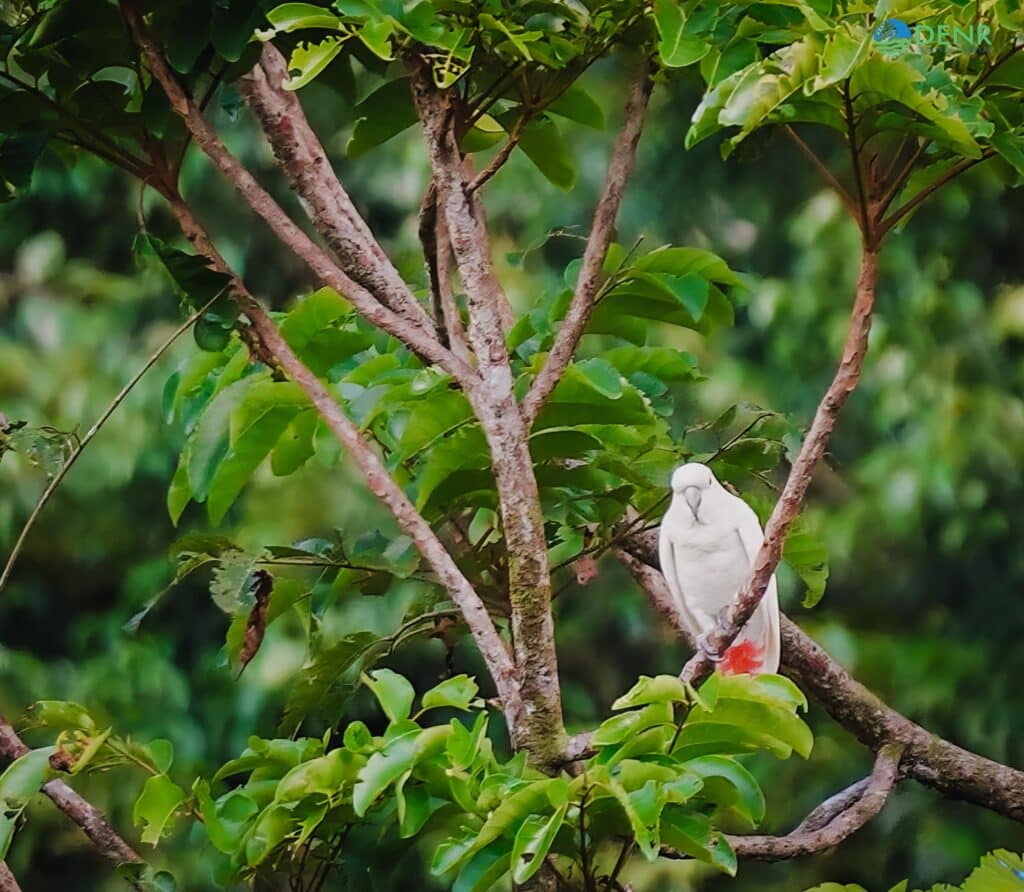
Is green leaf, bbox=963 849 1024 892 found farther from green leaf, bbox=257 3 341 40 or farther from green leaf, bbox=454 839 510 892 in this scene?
green leaf, bbox=257 3 341 40

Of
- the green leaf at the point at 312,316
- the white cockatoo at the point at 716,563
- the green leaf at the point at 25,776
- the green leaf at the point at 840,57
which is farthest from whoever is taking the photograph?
the white cockatoo at the point at 716,563

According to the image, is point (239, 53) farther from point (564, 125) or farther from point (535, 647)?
point (564, 125)

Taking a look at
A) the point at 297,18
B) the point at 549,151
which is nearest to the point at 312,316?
the point at 549,151

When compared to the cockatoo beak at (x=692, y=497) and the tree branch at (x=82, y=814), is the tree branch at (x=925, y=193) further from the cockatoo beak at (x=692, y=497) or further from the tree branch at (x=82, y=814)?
the tree branch at (x=82, y=814)

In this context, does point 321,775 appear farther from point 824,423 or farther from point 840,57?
point 840,57

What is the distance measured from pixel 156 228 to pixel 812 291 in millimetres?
938

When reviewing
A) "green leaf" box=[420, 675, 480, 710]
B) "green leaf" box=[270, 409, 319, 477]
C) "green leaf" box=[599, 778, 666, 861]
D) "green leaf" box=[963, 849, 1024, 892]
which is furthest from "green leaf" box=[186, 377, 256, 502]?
"green leaf" box=[963, 849, 1024, 892]

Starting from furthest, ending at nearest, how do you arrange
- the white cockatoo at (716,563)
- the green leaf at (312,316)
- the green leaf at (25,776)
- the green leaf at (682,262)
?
the white cockatoo at (716,563) < the green leaf at (312,316) < the green leaf at (682,262) < the green leaf at (25,776)

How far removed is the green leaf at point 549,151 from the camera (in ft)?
2.86

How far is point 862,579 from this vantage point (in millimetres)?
1936

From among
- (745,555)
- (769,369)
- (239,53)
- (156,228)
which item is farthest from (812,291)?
(239,53)

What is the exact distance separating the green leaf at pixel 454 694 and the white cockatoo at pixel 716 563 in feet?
1.19

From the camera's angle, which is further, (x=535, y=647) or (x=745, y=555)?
(x=745, y=555)

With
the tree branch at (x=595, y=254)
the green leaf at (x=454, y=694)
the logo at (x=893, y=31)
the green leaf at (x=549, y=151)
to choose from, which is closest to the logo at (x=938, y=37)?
the logo at (x=893, y=31)
